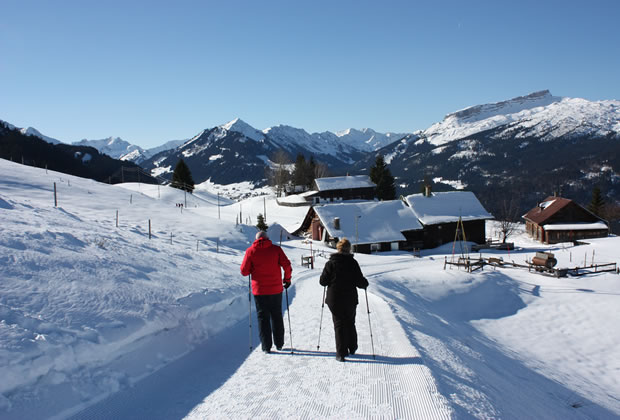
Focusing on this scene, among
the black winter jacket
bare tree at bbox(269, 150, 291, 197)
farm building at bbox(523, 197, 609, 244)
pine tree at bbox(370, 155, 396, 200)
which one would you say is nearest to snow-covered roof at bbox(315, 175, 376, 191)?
pine tree at bbox(370, 155, 396, 200)

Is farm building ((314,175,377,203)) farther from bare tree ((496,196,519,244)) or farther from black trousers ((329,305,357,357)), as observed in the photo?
black trousers ((329,305,357,357))

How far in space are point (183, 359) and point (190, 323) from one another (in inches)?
43.4

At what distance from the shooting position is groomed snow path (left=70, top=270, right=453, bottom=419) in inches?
172

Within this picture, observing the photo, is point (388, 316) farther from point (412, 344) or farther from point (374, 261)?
point (374, 261)

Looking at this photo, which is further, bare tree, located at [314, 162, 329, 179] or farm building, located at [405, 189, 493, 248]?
bare tree, located at [314, 162, 329, 179]

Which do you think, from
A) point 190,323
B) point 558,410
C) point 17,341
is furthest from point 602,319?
point 17,341

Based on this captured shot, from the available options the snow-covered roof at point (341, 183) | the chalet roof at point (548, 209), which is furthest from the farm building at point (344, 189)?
the chalet roof at point (548, 209)

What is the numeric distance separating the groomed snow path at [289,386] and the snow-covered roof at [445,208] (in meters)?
38.7

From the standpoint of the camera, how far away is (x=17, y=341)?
4809mm

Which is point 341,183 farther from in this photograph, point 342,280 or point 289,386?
point 289,386

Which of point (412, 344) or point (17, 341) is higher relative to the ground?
point (17, 341)

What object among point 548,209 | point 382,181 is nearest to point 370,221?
point 548,209

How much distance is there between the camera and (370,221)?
41.7m

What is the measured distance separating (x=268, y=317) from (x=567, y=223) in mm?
59462
